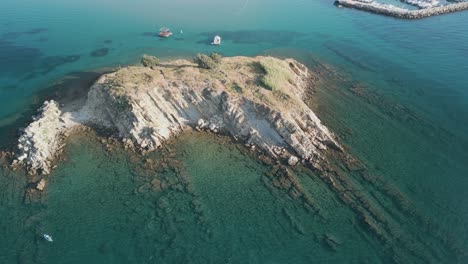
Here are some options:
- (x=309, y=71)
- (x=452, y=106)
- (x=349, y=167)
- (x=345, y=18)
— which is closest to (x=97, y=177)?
(x=349, y=167)

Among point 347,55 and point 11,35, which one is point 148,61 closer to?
point 11,35

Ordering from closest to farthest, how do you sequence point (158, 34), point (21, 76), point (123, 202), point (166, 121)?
point (123, 202)
point (166, 121)
point (21, 76)
point (158, 34)

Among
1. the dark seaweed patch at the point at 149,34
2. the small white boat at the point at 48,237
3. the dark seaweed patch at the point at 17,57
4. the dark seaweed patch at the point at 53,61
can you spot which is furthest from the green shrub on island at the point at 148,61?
the small white boat at the point at 48,237

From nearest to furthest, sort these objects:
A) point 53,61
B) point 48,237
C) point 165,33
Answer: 1. point 48,237
2. point 53,61
3. point 165,33

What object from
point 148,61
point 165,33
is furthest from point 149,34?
point 148,61

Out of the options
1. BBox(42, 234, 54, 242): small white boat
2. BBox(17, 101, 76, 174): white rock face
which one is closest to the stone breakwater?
BBox(17, 101, 76, 174): white rock face

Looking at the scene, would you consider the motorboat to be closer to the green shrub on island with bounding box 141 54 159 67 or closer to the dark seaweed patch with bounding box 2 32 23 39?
the green shrub on island with bounding box 141 54 159 67

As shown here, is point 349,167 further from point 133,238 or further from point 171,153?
point 133,238

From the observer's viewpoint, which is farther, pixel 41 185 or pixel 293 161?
pixel 293 161
